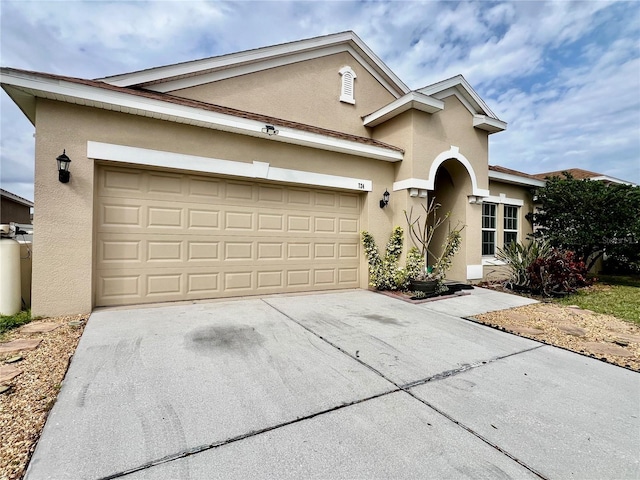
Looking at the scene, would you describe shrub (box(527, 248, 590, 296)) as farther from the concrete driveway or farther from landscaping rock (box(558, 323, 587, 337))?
the concrete driveway

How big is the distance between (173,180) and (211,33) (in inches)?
252

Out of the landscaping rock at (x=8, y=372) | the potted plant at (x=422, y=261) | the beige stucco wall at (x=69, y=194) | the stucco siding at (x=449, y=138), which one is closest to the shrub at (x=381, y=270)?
the potted plant at (x=422, y=261)

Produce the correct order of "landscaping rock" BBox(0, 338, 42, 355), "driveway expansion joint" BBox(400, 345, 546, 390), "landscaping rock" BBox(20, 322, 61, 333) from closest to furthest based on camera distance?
"driveway expansion joint" BBox(400, 345, 546, 390) → "landscaping rock" BBox(0, 338, 42, 355) → "landscaping rock" BBox(20, 322, 61, 333)

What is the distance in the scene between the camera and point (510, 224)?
1109cm

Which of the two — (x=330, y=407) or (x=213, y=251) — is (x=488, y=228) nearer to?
(x=213, y=251)

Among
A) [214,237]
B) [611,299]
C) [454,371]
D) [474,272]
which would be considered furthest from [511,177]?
[214,237]

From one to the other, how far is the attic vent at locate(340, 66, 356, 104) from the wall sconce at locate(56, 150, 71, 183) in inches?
279

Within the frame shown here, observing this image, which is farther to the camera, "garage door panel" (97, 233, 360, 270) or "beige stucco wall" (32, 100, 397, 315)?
"garage door panel" (97, 233, 360, 270)

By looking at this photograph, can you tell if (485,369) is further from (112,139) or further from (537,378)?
(112,139)

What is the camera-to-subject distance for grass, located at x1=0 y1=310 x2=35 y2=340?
432 centimetres

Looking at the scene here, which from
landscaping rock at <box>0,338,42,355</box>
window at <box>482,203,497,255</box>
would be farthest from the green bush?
window at <box>482,203,497,255</box>

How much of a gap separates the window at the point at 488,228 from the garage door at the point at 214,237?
519 centimetres

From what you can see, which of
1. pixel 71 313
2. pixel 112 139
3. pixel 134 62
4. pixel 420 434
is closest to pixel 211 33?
pixel 134 62

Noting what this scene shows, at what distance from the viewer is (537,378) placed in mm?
3271
